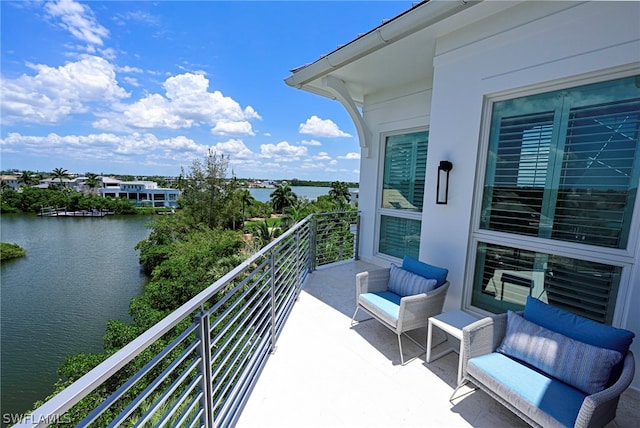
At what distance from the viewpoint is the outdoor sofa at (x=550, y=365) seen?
5.16 feet

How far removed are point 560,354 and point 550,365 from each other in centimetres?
10

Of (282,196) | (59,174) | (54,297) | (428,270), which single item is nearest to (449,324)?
(428,270)

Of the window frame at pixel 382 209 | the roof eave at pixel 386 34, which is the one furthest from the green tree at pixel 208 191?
the roof eave at pixel 386 34

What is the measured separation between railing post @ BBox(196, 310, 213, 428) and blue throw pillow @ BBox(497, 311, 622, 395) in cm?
209

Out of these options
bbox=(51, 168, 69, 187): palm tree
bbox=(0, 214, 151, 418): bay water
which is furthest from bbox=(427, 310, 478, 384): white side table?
bbox=(51, 168, 69, 187): palm tree

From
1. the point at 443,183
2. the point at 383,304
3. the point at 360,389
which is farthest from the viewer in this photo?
the point at 443,183

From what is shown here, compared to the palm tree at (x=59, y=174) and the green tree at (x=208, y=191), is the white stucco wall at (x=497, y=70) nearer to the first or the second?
the green tree at (x=208, y=191)

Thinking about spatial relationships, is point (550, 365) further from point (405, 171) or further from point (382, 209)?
point (382, 209)

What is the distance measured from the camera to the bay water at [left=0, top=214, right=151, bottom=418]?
1138 cm

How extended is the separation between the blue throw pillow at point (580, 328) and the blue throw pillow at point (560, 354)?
8 centimetres

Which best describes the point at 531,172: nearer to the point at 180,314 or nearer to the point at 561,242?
the point at 561,242

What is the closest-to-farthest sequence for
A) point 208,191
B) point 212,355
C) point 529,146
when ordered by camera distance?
1. point 212,355
2. point 529,146
3. point 208,191

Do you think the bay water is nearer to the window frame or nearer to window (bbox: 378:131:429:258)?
the window frame

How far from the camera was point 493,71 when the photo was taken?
9.36 feet
